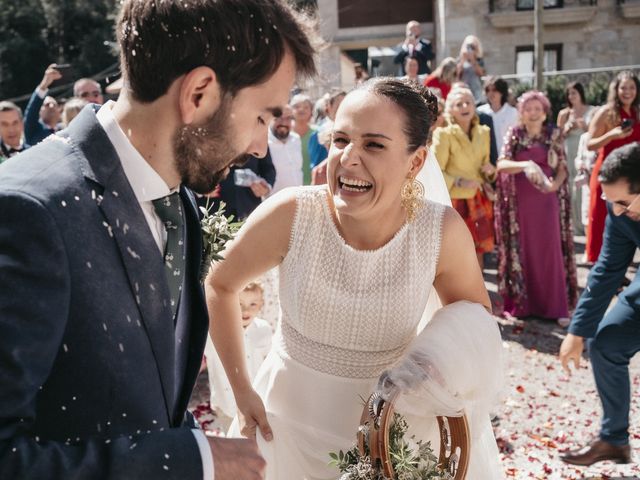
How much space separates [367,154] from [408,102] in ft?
0.83

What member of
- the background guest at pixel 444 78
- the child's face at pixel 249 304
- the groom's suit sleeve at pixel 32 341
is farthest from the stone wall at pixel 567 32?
the groom's suit sleeve at pixel 32 341

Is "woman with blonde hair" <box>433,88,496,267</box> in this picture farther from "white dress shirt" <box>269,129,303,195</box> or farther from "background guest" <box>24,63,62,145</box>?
"background guest" <box>24,63,62,145</box>

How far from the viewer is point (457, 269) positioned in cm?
276

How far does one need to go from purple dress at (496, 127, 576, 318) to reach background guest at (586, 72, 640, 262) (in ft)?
2.77

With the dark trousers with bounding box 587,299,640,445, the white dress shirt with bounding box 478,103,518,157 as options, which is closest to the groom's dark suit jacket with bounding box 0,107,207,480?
the dark trousers with bounding box 587,299,640,445

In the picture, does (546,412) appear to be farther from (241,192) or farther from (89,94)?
(89,94)

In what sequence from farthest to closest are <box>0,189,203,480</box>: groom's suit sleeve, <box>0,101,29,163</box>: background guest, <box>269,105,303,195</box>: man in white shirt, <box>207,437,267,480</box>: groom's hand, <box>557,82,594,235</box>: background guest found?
<box>557,82,594,235</box>: background guest → <box>269,105,303,195</box>: man in white shirt → <box>0,101,29,163</box>: background guest → <box>207,437,267,480</box>: groom's hand → <box>0,189,203,480</box>: groom's suit sleeve

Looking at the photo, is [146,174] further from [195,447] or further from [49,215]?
[195,447]

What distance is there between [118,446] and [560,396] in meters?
4.72

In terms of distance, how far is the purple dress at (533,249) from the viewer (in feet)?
23.2

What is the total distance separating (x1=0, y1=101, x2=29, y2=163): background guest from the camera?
671 cm

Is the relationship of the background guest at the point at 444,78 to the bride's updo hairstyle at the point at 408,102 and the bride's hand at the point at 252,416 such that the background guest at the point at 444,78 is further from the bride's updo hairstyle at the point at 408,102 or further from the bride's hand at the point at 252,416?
the bride's hand at the point at 252,416

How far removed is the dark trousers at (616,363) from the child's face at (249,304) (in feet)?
6.45

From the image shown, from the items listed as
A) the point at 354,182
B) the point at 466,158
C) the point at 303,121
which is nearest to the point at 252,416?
the point at 354,182
